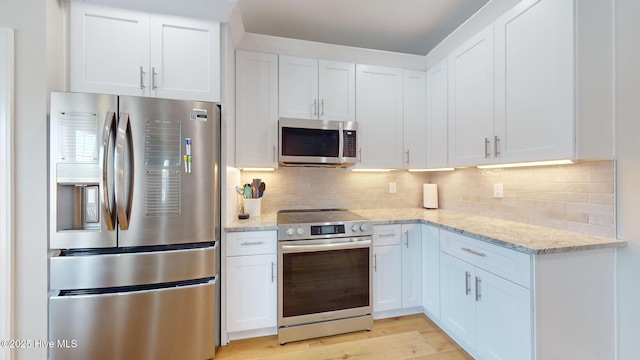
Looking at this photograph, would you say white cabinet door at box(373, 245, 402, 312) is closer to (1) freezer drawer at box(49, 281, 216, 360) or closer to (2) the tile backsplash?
(2) the tile backsplash

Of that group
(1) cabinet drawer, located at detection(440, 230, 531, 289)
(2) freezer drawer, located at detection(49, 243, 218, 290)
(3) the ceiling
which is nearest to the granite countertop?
(1) cabinet drawer, located at detection(440, 230, 531, 289)

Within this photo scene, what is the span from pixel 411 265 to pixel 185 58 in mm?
2507

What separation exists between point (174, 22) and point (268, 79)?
0.78 m

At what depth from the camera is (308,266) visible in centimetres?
189

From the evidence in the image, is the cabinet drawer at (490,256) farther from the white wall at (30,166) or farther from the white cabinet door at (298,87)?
the white wall at (30,166)

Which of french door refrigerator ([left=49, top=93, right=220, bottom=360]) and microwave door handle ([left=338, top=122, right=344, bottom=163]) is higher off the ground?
microwave door handle ([left=338, top=122, right=344, bottom=163])

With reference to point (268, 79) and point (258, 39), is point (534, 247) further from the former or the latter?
point (258, 39)

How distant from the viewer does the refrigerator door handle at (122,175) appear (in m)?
1.41

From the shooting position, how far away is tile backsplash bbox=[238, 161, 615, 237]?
151 cm

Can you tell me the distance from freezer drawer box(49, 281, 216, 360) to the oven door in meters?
0.54

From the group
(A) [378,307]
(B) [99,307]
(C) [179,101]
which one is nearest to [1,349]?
(B) [99,307]

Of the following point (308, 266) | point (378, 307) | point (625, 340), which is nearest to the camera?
point (625, 340)

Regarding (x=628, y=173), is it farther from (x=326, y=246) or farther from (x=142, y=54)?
(x=142, y=54)

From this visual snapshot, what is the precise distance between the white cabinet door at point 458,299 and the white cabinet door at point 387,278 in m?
0.35
